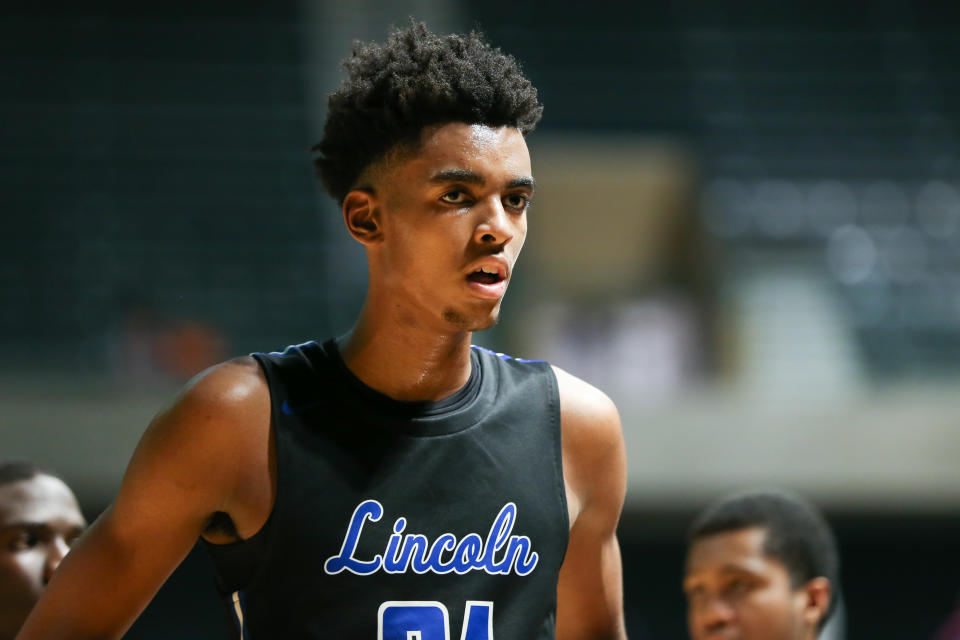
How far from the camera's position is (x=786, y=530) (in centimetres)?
334

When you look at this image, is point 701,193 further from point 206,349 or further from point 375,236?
point 375,236

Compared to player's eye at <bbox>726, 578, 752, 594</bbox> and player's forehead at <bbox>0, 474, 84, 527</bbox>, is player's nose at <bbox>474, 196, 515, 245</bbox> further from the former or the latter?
player's eye at <bbox>726, 578, 752, 594</bbox>

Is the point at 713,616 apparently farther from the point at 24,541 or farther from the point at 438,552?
the point at 24,541

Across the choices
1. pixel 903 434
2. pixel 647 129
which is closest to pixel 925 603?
pixel 903 434

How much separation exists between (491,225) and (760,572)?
4.97 feet

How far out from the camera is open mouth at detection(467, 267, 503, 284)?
2.18 meters

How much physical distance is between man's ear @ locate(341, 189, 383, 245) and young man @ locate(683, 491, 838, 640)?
1.51 metres

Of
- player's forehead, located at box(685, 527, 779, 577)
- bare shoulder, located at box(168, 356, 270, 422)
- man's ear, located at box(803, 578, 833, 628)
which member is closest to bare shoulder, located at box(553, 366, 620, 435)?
bare shoulder, located at box(168, 356, 270, 422)

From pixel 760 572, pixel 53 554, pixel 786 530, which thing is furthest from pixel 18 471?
pixel 786 530

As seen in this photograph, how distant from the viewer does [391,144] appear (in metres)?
2.24

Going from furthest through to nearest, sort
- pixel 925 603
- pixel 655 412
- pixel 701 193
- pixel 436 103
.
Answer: pixel 701 193 → pixel 925 603 → pixel 655 412 → pixel 436 103

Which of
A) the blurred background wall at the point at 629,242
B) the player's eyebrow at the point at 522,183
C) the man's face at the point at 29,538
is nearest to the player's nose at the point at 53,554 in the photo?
the man's face at the point at 29,538

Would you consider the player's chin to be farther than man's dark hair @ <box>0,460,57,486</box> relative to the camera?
No

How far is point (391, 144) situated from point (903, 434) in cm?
651
